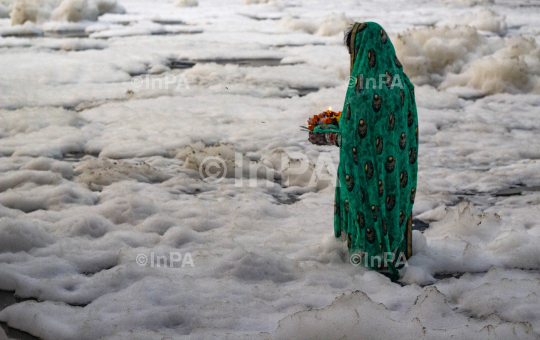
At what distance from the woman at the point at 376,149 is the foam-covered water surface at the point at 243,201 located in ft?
0.65

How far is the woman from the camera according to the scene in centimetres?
296

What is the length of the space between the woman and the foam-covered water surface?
198 millimetres

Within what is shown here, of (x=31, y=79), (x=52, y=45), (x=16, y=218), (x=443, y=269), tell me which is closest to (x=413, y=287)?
(x=443, y=269)

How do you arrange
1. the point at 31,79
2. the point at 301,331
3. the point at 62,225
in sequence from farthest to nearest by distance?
the point at 31,79 → the point at 62,225 → the point at 301,331

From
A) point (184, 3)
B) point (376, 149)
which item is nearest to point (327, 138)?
point (376, 149)

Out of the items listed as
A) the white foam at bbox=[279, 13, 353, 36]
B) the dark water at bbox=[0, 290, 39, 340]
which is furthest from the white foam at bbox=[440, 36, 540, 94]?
the dark water at bbox=[0, 290, 39, 340]

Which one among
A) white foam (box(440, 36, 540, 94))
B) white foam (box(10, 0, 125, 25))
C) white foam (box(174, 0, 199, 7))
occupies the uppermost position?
white foam (box(174, 0, 199, 7))

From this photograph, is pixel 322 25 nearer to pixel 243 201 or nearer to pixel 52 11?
pixel 52 11

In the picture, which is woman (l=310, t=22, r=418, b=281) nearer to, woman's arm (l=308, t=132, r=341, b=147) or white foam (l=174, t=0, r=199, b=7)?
woman's arm (l=308, t=132, r=341, b=147)

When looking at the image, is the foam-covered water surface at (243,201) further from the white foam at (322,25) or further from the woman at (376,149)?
the white foam at (322,25)

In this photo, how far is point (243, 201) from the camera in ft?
14.5

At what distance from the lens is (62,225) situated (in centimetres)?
380

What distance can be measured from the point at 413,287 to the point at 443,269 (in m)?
0.38

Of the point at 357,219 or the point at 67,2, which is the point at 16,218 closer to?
the point at 357,219
